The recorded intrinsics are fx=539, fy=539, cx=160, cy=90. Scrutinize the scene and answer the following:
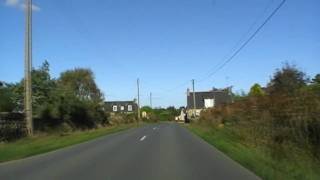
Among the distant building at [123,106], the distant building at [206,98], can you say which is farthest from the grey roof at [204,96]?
the distant building at [123,106]

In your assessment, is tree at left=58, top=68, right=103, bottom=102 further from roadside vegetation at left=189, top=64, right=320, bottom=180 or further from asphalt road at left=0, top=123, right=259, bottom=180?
asphalt road at left=0, top=123, right=259, bottom=180

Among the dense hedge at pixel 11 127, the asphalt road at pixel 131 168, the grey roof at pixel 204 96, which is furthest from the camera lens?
the grey roof at pixel 204 96

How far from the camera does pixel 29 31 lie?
3609cm

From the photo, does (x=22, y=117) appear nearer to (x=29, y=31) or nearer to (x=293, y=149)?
(x=29, y=31)

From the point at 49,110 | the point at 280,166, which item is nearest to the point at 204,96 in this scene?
the point at 49,110

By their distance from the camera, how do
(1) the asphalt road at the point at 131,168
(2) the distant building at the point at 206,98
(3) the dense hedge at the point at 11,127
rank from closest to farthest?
(1) the asphalt road at the point at 131,168 < (3) the dense hedge at the point at 11,127 < (2) the distant building at the point at 206,98

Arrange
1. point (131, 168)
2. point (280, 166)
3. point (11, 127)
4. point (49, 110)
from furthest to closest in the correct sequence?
point (49, 110) < point (11, 127) < point (131, 168) < point (280, 166)

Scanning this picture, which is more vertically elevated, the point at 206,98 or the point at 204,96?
the point at 204,96

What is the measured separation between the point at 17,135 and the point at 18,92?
58.0 feet

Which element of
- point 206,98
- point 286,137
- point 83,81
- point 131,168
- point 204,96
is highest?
point 83,81

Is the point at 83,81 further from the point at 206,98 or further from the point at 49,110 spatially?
the point at 49,110

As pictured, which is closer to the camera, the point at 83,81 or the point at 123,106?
the point at 83,81

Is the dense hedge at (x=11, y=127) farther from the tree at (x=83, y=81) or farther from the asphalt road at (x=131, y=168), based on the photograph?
the tree at (x=83, y=81)

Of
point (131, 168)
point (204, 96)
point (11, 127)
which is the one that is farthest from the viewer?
point (204, 96)
